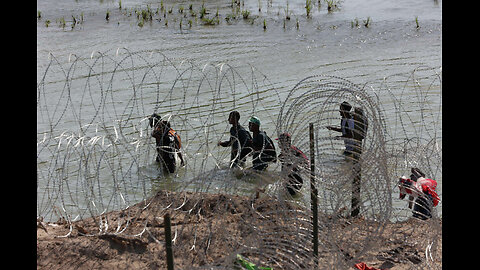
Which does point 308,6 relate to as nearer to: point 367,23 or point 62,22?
point 367,23

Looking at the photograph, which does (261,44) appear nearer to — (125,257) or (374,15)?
(374,15)

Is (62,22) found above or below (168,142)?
above

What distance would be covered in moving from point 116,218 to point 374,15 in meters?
15.7

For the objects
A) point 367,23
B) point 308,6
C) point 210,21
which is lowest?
point 367,23

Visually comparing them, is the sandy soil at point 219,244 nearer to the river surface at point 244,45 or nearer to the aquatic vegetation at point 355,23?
the river surface at point 244,45

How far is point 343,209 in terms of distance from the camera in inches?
291

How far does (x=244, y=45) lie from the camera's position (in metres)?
17.5

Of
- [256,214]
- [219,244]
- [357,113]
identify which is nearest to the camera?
[219,244]

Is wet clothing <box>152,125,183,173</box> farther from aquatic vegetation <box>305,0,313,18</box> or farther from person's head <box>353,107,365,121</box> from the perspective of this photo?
aquatic vegetation <box>305,0,313,18</box>

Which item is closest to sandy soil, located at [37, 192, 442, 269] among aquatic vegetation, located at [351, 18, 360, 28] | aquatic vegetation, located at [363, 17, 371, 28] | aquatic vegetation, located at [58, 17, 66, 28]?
aquatic vegetation, located at [351, 18, 360, 28]

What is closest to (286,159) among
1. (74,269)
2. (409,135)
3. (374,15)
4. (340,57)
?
(74,269)

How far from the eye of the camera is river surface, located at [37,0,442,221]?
1310 cm

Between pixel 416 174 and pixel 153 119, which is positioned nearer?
pixel 416 174

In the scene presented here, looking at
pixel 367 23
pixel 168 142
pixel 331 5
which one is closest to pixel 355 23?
pixel 367 23
